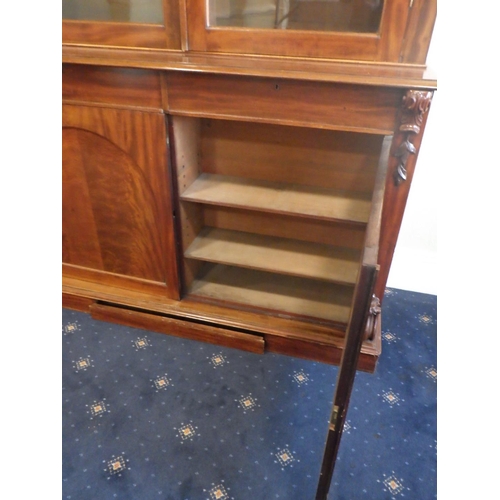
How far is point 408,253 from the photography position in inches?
69.1

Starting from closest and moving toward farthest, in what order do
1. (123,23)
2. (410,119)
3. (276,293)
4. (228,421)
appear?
(410,119)
(123,23)
(228,421)
(276,293)

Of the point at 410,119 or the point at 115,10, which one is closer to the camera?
the point at 410,119

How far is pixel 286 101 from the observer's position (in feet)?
3.63

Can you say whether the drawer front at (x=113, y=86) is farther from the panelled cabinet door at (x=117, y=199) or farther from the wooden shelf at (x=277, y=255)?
the wooden shelf at (x=277, y=255)

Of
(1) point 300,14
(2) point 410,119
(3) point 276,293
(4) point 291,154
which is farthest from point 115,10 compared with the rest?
(3) point 276,293

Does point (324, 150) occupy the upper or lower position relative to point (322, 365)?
upper

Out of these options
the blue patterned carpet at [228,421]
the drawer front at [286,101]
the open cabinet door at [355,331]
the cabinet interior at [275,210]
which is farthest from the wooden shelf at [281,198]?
the blue patterned carpet at [228,421]

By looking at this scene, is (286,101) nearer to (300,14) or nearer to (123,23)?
(300,14)

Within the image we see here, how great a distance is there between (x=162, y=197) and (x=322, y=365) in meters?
0.85

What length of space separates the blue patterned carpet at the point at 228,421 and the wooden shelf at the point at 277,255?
352 mm

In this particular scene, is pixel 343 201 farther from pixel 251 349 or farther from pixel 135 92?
pixel 135 92

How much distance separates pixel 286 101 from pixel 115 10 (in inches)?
24.0

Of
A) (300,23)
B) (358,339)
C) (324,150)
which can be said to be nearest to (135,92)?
(300,23)

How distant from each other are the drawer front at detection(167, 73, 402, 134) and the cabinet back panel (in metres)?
0.27
